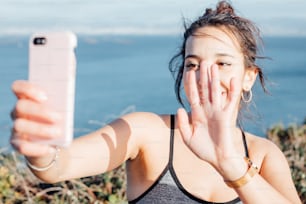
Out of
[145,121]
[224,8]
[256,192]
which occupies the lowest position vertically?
[256,192]

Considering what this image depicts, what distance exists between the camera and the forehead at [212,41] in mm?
2406

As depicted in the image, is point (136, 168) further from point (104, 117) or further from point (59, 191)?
point (104, 117)

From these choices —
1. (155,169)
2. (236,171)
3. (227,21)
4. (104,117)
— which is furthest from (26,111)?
(104,117)

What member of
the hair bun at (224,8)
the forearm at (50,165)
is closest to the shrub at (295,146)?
the hair bun at (224,8)

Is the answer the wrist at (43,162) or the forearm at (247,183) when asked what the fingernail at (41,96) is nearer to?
the wrist at (43,162)

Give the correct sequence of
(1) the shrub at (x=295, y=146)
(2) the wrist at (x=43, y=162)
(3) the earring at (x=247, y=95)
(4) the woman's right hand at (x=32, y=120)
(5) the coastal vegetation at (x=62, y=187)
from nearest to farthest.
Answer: (4) the woman's right hand at (x=32, y=120) < (2) the wrist at (x=43, y=162) < (3) the earring at (x=247, y=95) < (5) the coastal vegetation at (x=62, y=187) < (1) the shrub at (x=295, y=146)

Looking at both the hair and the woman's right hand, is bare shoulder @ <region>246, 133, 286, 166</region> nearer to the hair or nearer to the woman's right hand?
the hair

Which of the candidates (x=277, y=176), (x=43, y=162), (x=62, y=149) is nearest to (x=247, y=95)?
(x=277, y=176)

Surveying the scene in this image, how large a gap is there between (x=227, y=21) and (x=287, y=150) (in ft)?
7.42

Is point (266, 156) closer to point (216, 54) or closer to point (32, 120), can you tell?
point (216, 54)

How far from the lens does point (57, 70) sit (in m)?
1.71

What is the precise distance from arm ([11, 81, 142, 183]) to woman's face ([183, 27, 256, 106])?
0.88ft

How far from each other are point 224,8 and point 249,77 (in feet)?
0.87

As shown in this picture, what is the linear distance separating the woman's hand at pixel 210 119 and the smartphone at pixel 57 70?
421 mm
